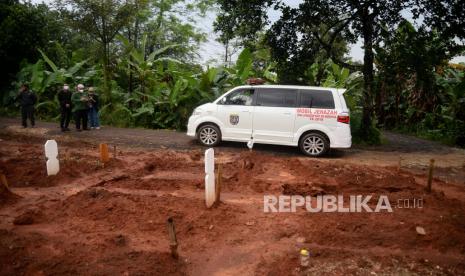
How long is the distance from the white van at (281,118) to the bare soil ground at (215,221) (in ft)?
3.80

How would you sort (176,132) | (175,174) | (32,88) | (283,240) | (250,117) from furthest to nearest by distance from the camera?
(32,88) → (176,132) → (250,117) → (175,174) → (283,240)

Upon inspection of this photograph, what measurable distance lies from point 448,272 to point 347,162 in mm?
5696

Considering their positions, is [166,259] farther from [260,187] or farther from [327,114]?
[327,114]

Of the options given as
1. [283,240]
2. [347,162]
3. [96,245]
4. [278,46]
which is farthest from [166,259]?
[278,46]

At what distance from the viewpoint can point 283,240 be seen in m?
5.58

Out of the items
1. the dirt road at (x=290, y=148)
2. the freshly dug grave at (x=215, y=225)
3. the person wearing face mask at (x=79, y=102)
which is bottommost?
the freshly dug grave at (x=215, y=225)

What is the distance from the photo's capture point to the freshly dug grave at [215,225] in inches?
189

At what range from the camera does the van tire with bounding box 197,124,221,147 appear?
11555 millimetres

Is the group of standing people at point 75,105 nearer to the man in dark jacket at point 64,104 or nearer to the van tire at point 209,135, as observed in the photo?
the man in dark jacket at point 64,104

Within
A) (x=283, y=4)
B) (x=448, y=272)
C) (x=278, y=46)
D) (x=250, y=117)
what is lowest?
(x=448, y=272)

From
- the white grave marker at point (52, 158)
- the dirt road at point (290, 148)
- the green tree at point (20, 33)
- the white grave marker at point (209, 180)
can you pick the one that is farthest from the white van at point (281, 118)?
the green tree at point (20, 33)

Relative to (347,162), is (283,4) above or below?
above

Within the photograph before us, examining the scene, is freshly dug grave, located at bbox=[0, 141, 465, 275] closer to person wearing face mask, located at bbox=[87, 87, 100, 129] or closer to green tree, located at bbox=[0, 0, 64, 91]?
person wearing face mask, located at bbox=[87, 87, 100, 129]

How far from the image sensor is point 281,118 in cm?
1090
